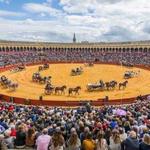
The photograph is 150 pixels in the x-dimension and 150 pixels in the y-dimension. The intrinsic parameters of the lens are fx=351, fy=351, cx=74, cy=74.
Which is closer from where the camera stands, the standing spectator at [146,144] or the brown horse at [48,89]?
the standing spectator at [146,144]

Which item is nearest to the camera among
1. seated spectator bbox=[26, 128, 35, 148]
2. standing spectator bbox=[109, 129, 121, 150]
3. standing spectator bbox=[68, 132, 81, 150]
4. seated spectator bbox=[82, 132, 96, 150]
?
standing spectator bbox=[68, 132, 81, 150]

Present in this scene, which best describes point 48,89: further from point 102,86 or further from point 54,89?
point 102,86

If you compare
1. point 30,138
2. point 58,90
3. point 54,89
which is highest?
point 30,138

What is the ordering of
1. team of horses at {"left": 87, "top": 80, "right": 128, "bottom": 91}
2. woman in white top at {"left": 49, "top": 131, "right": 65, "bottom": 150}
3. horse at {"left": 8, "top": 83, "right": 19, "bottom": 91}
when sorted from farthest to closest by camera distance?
horse at {"left": 8, "top": 83, "right": 19, "bottom": 91}
team of horses at {"left": 87, "top": 80, "right": 128, "bottom": 91}
woman in white top at {"left": 49, "top": 131, "right": 65, "bottom": 150}

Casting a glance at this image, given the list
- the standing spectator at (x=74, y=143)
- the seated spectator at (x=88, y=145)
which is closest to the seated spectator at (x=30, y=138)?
the standing spectator at (x=74, y=143)

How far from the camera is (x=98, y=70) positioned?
2512 inches

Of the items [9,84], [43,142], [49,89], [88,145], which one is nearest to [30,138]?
[43,142]

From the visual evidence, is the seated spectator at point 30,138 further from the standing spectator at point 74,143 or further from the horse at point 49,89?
the horse at point 49,89

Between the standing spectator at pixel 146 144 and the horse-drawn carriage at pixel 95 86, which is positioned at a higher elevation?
the standing spectator at pixel 146 144

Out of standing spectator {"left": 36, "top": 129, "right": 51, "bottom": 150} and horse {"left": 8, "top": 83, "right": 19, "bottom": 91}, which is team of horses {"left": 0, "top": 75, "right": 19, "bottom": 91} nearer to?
horse {"left": 8, "top": 83, "right": 19, "bottom": 91}

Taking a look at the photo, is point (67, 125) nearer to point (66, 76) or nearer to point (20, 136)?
point (20, 136)

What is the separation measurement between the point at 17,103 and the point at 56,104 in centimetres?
430

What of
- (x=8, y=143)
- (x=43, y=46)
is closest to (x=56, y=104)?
(x=8, y=143)

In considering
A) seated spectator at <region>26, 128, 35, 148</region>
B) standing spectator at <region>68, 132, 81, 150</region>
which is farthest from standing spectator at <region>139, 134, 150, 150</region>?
seated spectator at <region>26, 128, 35, 148</region>
